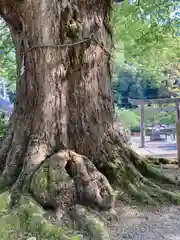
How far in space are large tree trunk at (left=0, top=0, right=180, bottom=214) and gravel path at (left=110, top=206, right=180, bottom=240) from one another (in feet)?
0.91

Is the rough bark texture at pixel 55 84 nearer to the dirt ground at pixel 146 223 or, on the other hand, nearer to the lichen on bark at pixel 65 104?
the lichen on bark at pixel 65 104

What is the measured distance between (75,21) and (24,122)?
52.3 inches

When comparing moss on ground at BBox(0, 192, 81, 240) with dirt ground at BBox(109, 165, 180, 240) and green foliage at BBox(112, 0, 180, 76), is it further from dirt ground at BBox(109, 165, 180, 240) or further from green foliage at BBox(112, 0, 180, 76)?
green foliage at BBox(112, 0, 180, 76)

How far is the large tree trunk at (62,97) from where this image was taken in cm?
331

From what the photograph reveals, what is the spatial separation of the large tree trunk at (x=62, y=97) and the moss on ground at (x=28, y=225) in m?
0.54

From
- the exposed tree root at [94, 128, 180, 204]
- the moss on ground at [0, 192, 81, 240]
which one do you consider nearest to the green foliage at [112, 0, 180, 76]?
the exposed tree root at [94, 128, 180, 204]

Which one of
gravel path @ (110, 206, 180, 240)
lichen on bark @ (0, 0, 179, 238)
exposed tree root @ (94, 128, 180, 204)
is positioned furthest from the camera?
exposed tree root @ (94, 128, 180, 204)

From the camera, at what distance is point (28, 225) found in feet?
8.09

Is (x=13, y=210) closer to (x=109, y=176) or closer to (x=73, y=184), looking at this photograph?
(x=73, y=184)

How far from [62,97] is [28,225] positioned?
1494 millimetres

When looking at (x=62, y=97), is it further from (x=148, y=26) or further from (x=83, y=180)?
(x=148, y=26)

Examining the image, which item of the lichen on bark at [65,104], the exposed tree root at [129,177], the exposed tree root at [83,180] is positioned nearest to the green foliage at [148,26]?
the lichen on bark at [65,104]

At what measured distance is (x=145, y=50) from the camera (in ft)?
22.2

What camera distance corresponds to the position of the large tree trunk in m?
3.31
